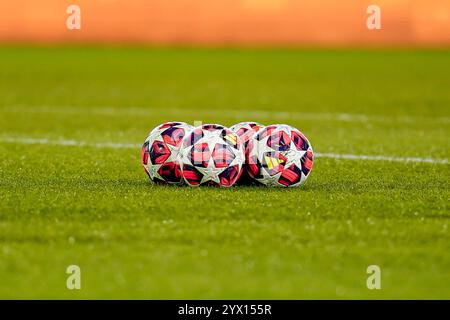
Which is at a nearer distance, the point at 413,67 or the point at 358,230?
the point at 358,230

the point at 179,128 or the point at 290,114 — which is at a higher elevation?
the point at 179,128

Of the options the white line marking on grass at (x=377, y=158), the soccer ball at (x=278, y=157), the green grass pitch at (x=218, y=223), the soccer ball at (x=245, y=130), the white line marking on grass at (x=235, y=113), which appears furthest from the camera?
the white line marking on grass at (x=235, y=113)

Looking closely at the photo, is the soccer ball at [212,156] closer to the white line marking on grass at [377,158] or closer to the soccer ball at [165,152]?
the soccer ball at [165,152]

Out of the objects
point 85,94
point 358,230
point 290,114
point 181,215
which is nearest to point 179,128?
point 181,215

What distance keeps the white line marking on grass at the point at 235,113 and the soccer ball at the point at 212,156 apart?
8.86 meters

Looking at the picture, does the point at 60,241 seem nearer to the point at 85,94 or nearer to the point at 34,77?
the point at 85,94

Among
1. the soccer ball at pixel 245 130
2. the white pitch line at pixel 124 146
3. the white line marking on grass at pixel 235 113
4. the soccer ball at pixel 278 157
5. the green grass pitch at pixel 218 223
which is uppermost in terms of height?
the soccer ball at pixel 245 130

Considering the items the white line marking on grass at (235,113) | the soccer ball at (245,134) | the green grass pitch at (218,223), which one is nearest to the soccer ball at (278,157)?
the soccer ball at (245,134)

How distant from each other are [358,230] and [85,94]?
1690 cm

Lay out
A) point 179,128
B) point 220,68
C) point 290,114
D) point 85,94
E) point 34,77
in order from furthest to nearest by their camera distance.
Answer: point 220,68, point 34,77, point 85,94, point 290,114, point 179,128

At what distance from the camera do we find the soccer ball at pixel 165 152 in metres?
8.20

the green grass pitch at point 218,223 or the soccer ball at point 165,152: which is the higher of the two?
the soccer ball at point 165,152

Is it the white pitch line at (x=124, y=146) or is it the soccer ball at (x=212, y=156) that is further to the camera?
the white pitch line at (x=124, y=146)

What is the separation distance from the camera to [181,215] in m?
7.13
